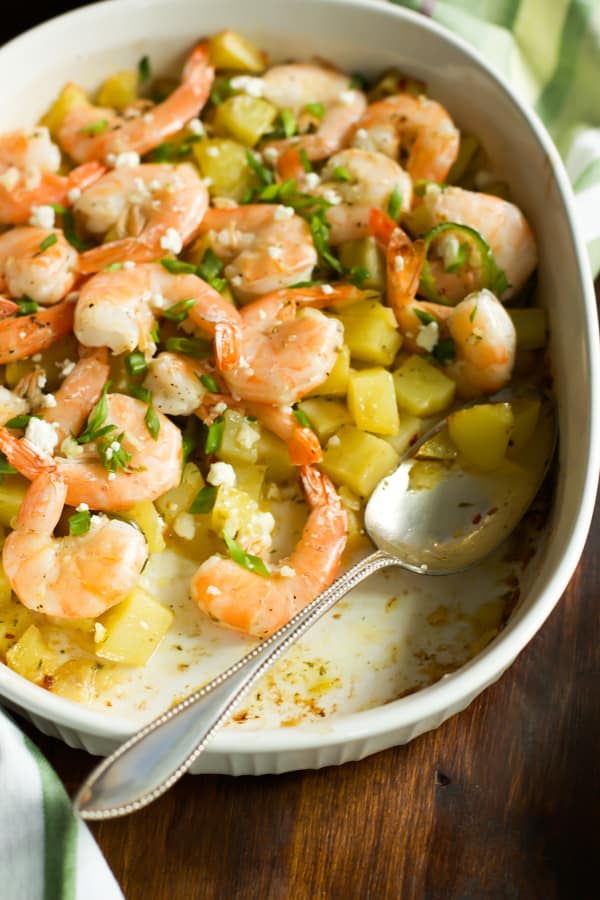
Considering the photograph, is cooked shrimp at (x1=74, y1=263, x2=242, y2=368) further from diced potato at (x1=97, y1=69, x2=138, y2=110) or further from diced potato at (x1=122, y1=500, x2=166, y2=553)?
diced potato at (x1=97, y1=69, x2=138, y2=110)

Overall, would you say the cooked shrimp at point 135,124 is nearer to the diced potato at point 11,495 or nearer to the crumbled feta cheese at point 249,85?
the crumbled feta cheese at point 249,85

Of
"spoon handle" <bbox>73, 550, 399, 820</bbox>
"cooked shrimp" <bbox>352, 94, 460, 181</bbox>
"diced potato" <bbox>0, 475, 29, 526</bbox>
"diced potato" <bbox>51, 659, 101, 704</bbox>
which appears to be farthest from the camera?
"cooked shrimp" <bbox>352, 94, 460, 181</bbox>

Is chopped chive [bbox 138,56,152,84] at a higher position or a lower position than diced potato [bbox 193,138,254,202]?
higher

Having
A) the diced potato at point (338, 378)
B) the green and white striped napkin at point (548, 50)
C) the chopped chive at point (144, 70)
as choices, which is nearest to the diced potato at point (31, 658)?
the diced potato at point (338, 378)

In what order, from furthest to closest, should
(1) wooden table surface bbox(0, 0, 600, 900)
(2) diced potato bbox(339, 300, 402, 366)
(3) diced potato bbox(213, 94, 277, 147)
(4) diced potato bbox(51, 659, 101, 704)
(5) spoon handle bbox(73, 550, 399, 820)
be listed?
(3) diced potato bbox(213, 94, 277, 147), (2) diced potato bbox(339, 300, 402, 366), (4) diced potato bbox(51, 659, 101, 704), (1) wooden table surface bbox(0, 0, 600, 900), (5) spoon handle bbox(73, 550, 399, 820)

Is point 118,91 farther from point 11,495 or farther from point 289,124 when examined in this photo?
point 11,495

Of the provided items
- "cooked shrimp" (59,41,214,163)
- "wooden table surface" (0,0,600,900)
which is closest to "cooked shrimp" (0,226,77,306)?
"cooked shrimp" (59,41,214,163)

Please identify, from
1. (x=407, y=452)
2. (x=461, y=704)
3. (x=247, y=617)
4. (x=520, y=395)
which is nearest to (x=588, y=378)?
(x=520, y=395)
